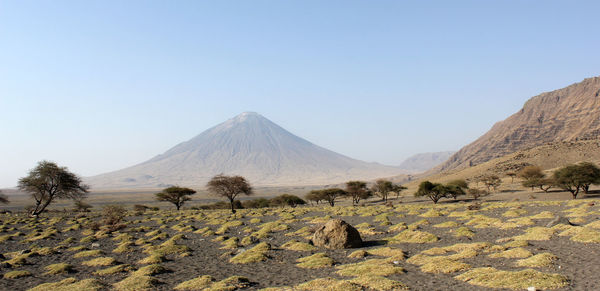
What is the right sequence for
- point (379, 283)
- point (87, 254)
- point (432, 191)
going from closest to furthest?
point (379, 283)
point (87, 254)
point (432, 191)

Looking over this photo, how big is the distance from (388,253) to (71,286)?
1497cm

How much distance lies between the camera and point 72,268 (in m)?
18.6

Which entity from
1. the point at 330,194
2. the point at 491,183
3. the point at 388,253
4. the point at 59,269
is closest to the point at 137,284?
the point at 59,269

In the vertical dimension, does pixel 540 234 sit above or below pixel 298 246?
above

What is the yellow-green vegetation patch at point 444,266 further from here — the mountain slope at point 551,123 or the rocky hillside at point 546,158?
the mountain slope at point 551,123

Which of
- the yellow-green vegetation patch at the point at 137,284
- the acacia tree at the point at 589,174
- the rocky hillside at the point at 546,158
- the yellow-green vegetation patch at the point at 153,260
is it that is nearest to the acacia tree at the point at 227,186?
the yellow-green vegetation patch at the point at 153,260

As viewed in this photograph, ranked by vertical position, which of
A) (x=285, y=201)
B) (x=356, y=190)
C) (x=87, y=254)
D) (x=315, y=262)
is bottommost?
(x=285, y=201)

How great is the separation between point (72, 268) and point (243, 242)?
404 inches

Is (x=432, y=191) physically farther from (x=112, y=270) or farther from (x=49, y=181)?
(x=49, y=181)

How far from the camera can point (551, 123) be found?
545 ft

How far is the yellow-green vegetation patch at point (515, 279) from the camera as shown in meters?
10.8

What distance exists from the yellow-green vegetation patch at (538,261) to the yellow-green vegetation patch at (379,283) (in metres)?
5.80

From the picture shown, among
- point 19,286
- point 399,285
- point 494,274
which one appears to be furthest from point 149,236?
point 494,274

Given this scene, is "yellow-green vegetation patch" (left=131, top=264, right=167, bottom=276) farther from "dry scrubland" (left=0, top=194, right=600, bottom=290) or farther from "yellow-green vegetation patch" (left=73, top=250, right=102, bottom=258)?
"yellow-green vegetation patch" (left=73, top=250, right=102, bottom=258)
